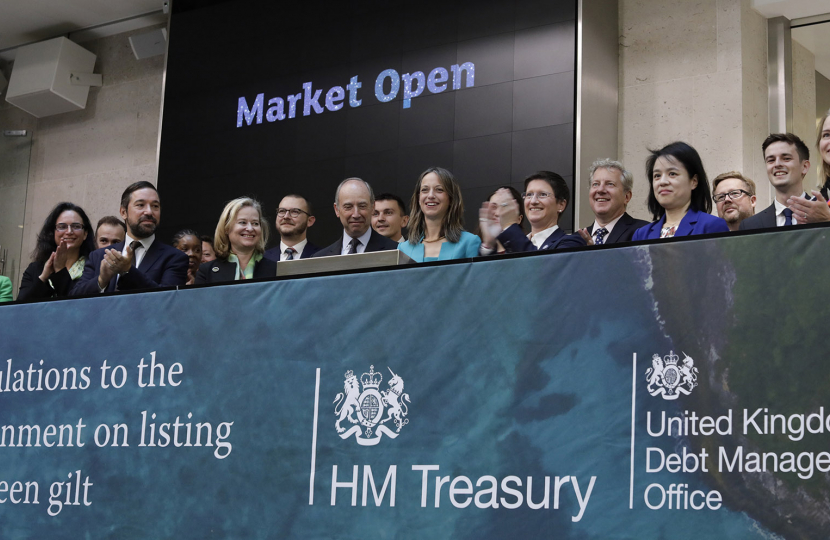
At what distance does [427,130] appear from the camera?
6379 millimetres

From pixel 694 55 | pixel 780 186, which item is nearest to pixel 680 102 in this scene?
pixel 694 55

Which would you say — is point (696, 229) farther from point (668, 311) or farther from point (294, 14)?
point (294, 14)

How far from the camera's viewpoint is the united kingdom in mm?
2717

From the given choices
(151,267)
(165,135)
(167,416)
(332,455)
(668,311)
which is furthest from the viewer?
(165,135)

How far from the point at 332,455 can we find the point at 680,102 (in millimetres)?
4231

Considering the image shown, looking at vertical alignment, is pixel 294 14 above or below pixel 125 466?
above

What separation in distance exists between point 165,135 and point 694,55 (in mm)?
4182

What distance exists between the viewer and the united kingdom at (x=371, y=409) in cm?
272

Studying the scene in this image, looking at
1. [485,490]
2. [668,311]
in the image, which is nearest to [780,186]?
[668,311]

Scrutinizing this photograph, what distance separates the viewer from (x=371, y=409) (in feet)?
8.99

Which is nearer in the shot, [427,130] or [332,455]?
[332,455]

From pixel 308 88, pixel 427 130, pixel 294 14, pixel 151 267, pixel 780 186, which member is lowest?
pixel 151 267

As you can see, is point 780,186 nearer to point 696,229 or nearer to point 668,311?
point 696,229

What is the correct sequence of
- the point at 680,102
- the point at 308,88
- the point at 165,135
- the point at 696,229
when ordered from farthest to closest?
the point at 165,135
the point at 308,88
the point at 680,102
the point at 696,229
